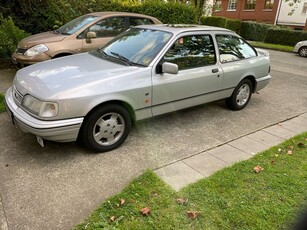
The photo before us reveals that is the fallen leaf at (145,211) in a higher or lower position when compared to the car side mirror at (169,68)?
lower

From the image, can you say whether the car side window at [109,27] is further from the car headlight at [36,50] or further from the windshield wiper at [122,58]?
the windshield wiper at [122,58]

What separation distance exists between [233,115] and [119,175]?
9.60 feet

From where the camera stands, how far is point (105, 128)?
3502 mm

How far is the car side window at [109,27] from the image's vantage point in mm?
6621

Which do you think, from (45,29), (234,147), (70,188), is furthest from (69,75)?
(45,29)

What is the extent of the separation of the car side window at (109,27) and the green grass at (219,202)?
468 centimetres

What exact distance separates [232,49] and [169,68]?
1927mm

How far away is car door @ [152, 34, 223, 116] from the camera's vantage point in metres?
3.91

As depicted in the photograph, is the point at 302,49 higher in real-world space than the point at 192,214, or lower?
lower

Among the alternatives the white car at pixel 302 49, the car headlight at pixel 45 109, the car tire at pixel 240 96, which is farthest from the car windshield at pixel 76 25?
the white car at pixel 302 49

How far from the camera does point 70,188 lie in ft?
9.53

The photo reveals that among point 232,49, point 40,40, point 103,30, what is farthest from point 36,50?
point 232,49

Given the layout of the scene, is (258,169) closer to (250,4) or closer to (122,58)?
(122,58)

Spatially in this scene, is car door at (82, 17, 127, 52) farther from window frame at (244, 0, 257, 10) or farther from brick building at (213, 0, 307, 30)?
window frame at (244, 0, 257, 10)
